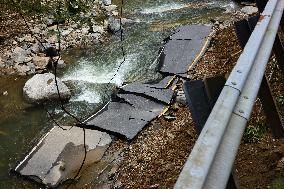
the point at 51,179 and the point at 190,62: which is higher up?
the point at 190,62

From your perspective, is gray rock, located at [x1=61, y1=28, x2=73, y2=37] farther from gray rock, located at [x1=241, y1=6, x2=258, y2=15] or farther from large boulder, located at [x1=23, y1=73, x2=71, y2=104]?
gray rock, located at [x1=241, y1=6, x2=258, y2=15]

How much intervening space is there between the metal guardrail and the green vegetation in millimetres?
1768

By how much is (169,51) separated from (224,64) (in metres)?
1.50

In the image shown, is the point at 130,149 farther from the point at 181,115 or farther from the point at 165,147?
the point at 181,115

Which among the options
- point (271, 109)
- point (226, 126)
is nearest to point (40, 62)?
point (271, 109)

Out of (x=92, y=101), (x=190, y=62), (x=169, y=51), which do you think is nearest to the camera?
(x=92, y=101)

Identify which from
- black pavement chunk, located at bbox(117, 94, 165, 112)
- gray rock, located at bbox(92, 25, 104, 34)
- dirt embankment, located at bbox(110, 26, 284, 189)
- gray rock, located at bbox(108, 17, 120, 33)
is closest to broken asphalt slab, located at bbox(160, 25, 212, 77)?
dirt embankment, located at bbox(110, 26, 284, 189)

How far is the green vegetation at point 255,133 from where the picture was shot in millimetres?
Result: 4156

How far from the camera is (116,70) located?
8.09m

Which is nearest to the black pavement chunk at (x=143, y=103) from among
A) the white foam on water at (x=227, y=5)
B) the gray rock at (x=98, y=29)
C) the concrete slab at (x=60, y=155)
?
the concrete slab at (x=60, y=155)

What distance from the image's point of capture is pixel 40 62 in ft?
27.9

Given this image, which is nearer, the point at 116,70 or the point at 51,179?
the point at 51,179

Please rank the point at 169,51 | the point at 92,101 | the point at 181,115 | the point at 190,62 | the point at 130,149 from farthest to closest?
the point at 169,51 → the point at 190,62 → the point at 92,101 → the point at 181,115 → the point at 130,149

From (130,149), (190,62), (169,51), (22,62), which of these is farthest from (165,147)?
(22,62)
